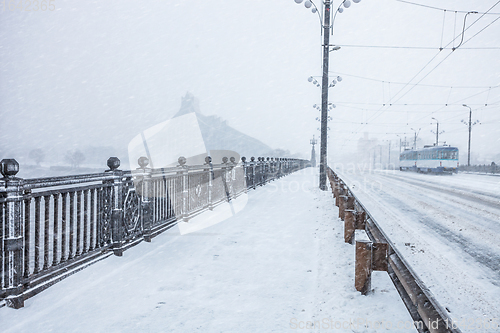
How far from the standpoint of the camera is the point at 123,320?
301cm

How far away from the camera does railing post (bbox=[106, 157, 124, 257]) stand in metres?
4.90

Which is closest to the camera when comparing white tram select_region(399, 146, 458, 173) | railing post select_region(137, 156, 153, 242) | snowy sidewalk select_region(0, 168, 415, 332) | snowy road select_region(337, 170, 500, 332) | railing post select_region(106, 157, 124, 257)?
snowy sidewalk select_region(0, 168, 415, 332)

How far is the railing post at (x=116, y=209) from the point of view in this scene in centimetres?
490

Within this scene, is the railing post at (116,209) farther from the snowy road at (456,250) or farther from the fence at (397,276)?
the snowy road at (456,250)

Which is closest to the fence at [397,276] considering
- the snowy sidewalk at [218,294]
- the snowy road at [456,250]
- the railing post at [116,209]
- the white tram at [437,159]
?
the snowy sidewalk at [218,294]

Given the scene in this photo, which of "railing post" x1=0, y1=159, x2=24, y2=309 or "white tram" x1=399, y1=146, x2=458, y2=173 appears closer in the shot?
"railing post" x1=0, y1=159, x2=24, y2=309

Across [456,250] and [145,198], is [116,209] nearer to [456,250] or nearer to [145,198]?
[145,198]

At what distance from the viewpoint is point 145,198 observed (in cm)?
577

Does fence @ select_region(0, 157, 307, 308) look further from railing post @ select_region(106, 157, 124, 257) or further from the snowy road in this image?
the snowy road

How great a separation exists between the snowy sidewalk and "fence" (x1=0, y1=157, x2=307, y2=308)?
0.23 metres

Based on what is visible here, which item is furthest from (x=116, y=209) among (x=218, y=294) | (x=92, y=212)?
(x=218, y=294)

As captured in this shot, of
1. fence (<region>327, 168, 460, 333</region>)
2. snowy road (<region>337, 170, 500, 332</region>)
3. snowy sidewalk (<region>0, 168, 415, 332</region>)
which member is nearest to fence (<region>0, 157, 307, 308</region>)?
snowy sidewalk (<region>0, 168, 415, 332</region>)

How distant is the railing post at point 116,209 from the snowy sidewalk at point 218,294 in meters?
0.24

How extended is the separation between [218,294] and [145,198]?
Answer: 9.46ft
